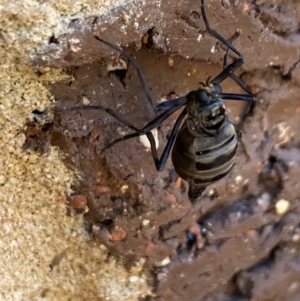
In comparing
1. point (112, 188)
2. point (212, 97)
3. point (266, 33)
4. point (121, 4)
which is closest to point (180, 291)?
point (112, 188)

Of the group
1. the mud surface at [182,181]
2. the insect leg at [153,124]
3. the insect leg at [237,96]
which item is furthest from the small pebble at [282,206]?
the insect leg at [153,124]

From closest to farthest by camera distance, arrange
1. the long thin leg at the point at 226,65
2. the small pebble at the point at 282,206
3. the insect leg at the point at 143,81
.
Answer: the insect leg at the point at 143,81 < the long thin leg at the point at 226,65 < the small pebble at the point at 282,206

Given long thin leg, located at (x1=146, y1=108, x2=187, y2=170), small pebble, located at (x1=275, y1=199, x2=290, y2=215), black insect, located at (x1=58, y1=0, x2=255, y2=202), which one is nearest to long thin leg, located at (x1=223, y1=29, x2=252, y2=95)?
black insect, located at (x1=58, y1=0, x2=255, y2=202)

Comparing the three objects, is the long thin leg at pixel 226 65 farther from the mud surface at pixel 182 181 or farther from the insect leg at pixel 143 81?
the insect leg at pixel 143 81

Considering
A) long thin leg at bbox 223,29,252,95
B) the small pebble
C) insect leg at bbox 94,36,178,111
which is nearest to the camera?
insect leg at bbox 94,36,178,111

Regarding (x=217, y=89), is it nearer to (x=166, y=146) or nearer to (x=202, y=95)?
(x=202, y=95)

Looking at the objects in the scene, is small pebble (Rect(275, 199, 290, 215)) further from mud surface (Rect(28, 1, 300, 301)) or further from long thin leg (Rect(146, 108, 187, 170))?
long thin leg (Rect(146, 108, 187, 170))

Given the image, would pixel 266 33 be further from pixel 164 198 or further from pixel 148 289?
pixel 148 289
